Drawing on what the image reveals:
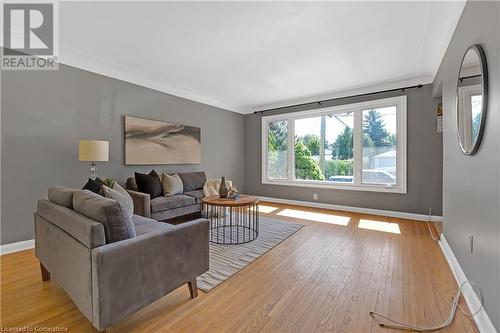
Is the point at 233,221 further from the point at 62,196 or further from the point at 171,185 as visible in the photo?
the point at 62,196

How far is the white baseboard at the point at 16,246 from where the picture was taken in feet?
8.59

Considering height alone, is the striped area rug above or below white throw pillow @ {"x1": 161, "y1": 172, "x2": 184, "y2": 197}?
below

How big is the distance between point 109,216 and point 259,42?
8.20 ft

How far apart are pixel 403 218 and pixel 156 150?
4736 millimetres

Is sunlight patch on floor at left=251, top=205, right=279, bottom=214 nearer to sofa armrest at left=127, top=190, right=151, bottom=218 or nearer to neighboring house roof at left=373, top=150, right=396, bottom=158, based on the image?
sofa armrest at left=127, top=190, right=151, bottom=218

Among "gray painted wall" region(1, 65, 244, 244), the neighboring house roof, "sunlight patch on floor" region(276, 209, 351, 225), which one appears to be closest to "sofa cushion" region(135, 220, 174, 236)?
"gray painted wall" region(1, 65, 244, 244)

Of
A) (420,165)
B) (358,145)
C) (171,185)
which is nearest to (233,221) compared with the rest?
(171,185)

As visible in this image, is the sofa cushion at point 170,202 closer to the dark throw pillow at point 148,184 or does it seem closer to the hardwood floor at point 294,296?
the dark throw pillow at point 148,184

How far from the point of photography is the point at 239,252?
267cm

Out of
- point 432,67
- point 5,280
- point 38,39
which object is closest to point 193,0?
point 38,39

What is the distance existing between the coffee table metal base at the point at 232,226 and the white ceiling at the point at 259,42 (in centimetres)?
210

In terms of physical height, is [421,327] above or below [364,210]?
below

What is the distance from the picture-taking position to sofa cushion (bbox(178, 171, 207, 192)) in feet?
13.9

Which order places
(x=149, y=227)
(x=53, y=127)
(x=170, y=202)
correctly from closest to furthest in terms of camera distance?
(x=149, y=227) < (x=53, y=127) < (x=170, y=202)
